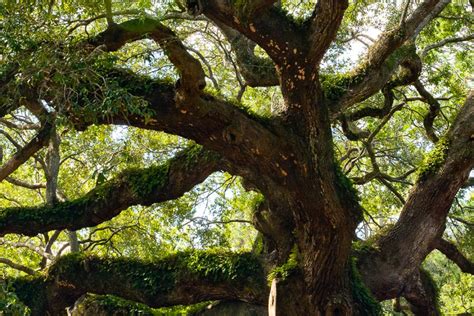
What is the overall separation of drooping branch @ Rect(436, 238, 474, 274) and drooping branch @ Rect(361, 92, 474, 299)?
785mm

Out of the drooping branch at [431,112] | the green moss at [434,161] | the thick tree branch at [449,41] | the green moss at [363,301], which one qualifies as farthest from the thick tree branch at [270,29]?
the drooping branch at [431,112]

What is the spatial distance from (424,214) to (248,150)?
9.65 ft

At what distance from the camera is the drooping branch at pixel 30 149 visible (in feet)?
23.0

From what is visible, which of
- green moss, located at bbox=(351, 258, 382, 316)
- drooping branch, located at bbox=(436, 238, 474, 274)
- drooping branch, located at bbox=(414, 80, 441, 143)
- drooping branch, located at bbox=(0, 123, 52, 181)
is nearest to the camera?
drooping branch, located at bbox=(0, 123, 52, 181)

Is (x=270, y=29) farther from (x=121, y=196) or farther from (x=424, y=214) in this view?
(x=424, y=214)

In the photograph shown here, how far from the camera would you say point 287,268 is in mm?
7266

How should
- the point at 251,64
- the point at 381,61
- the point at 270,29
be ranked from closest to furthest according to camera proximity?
the point at 270,29 < the point at 381,61 < the point at 251,64

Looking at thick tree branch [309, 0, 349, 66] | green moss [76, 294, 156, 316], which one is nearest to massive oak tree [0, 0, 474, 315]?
thick tree branch [309, 0, 349, 66]

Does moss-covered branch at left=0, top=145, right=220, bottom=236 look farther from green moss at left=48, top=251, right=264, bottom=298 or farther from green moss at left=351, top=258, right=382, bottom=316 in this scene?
green moss at left=351, top=258, right=382, bottom=316

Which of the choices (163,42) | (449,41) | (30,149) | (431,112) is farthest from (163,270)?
(449,41)

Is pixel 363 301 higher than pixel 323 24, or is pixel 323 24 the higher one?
pixel 323 24

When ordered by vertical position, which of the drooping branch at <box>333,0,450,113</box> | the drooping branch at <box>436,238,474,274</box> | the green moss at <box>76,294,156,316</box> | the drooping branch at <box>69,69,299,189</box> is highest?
the drooping branch at <box>333,0,450,113</box>

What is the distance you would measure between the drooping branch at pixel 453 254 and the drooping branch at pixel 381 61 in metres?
2.34

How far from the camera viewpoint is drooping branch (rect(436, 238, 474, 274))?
9.25 meters
